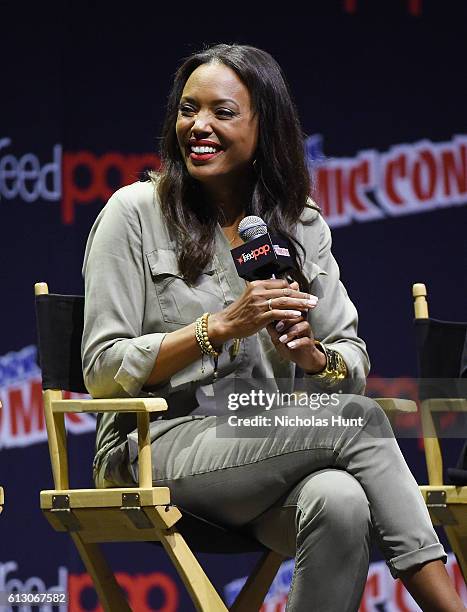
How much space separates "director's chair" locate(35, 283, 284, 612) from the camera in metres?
2.43

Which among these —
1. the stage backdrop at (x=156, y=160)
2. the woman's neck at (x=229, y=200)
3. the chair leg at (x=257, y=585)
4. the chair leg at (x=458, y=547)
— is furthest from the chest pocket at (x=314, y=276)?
the stage backdrop at (x=156, y=160)

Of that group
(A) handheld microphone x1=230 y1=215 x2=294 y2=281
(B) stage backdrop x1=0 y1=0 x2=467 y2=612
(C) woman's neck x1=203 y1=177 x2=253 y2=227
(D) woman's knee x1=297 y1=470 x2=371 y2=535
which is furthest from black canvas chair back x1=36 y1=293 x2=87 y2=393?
(B) stage backdrop x1=0 y1=0 x2=467 y2=612

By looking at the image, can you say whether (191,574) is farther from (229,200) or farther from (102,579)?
(229,200)

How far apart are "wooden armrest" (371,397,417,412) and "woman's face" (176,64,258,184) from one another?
0.65m

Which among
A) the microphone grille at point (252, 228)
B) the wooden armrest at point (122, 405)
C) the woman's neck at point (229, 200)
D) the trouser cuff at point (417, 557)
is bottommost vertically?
the trouser cuff at point (417, 557)

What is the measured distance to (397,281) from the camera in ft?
13.7

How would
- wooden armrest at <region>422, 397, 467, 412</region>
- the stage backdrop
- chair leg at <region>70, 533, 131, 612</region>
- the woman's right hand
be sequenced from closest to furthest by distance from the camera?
the woman's right hand, chair leg at <region>70, 533, 131, 612</region>, wooden armrest at <region>422, 397, 467, 412</region>, the stage backdrop

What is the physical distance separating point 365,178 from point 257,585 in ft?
5.84

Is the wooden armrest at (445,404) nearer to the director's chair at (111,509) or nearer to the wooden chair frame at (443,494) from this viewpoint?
the wooden chair frame at (443,494)

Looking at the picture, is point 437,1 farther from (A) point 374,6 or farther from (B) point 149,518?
(B) point 149,518

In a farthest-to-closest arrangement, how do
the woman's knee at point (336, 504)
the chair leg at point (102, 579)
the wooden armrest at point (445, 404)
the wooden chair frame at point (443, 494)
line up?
the wooden armrest at point (445, 404), the wooden chair frame at point (443, 494), the chair leg at point (102, 579), the woman's knee at point (336, 504)

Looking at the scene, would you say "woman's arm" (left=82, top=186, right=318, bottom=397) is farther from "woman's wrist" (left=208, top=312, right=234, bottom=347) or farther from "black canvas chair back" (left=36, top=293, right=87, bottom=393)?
"black canvas chair back" (left=36, top=293, right=87, bottom=393)

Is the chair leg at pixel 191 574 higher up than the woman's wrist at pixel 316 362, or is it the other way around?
the woman's wrist at pixel 316 362

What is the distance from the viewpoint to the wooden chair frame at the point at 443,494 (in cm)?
295
